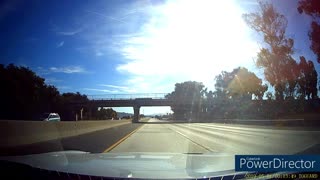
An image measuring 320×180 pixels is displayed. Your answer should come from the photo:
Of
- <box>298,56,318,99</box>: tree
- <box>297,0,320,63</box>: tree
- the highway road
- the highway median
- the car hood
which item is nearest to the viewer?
the car hood

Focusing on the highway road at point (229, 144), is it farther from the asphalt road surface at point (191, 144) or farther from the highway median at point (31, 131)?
the highway median at point (31, 131)

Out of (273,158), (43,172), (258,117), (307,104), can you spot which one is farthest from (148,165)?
(258,117)

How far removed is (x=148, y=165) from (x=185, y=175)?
51.7 inches

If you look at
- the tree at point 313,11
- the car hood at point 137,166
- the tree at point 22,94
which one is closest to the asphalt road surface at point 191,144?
the car hood at point 137,166

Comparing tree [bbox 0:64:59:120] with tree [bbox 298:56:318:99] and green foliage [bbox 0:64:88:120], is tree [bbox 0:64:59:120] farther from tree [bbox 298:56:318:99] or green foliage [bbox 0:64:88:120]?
tree [bbox 298:56:318:99]

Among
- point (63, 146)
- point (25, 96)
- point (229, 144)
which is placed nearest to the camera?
point (63, 146)

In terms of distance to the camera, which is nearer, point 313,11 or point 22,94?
point 313,11

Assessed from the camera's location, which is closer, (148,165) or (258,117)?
(148,165)

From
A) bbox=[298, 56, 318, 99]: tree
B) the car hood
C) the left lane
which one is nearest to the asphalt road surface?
the left lane

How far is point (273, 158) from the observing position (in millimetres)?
8242

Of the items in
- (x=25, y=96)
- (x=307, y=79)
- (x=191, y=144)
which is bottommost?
(x=191, y=144)

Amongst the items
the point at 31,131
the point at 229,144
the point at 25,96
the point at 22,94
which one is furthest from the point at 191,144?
the point at 25,96

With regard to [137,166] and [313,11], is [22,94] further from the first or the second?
[137,166]

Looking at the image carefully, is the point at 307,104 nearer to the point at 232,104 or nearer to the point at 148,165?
the point at 232,104
